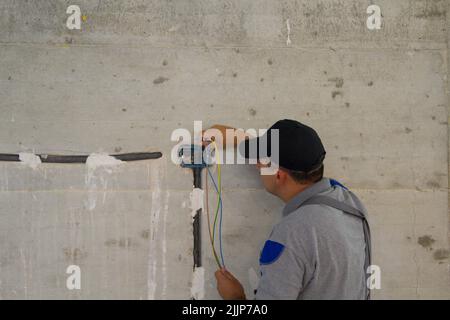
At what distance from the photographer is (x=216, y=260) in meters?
2.64

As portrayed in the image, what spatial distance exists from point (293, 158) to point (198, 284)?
1.10m

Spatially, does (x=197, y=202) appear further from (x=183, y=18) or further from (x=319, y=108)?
(x=183, y=18)

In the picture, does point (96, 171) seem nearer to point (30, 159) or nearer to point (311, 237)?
point (30, 159)

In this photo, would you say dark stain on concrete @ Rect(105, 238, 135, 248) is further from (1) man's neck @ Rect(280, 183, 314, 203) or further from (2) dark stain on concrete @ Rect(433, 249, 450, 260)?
(2) dark stain on concrete @ Rect(433, 249, 450, 260)

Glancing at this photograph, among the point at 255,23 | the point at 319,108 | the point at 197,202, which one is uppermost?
the point at 255,23

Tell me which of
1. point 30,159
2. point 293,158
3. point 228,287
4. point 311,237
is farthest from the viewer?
point 30,159

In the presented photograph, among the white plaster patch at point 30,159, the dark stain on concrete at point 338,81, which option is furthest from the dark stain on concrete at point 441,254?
the white plaster patch at point 30,159

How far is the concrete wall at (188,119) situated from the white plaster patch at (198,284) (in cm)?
4

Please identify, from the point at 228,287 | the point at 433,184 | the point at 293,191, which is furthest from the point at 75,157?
the point at 433,184

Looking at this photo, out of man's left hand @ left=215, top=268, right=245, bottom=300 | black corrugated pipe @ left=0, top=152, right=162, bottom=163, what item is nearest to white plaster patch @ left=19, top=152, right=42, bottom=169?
black corrugated pipe @ left=0, top=152, right=162, bottom=163

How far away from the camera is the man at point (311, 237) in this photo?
5.91 ft

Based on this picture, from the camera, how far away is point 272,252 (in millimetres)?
1855
